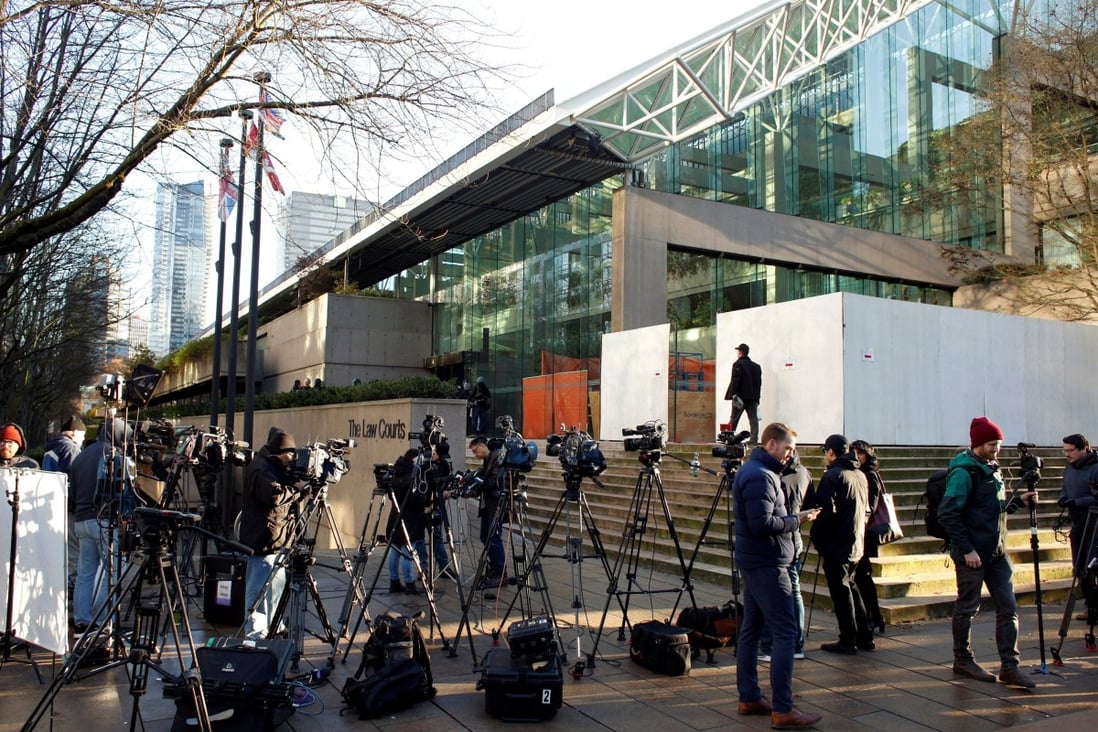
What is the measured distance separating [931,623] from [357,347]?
2790 cm

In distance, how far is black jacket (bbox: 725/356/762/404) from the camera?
14609 millimetres

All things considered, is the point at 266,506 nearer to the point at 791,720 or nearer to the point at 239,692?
the point at 239,692

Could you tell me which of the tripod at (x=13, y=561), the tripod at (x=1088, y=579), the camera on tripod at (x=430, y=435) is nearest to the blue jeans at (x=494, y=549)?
the camera on tripod at (x=430, y=435)

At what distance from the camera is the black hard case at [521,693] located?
539 cm

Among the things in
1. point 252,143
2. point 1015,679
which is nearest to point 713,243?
point 252,143

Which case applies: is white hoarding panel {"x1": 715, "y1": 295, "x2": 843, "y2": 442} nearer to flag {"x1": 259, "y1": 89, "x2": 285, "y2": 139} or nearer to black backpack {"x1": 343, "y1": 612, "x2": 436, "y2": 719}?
flag {"x1": 259, "y1": 89, "x2": 285, "y2": 139}

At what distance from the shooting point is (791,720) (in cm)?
528

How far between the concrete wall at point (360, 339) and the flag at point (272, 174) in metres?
25.0

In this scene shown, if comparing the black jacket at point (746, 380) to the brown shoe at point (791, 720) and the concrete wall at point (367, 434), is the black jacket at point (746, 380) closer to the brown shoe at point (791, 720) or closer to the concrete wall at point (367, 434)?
the concrete wall at point (367, 434)

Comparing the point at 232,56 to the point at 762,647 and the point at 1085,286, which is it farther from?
the point at 1085,286

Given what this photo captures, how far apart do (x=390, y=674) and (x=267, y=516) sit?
1794mm

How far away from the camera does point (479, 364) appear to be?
30.8m

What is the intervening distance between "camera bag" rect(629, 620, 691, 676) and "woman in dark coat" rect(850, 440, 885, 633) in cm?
195

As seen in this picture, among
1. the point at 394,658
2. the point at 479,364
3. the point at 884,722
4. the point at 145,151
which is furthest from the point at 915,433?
the point at 479,364
